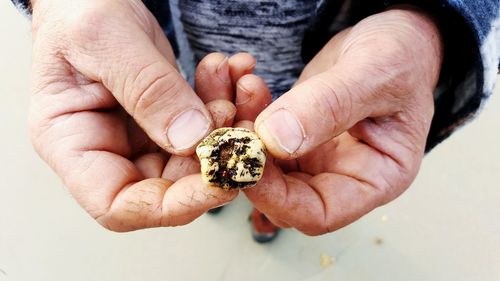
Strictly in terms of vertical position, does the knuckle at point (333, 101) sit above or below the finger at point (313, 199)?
above

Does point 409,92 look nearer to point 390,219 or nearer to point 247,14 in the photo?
point 247,14

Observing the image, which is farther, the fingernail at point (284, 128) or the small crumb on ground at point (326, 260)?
the small crumb on ground at point (326, 260)

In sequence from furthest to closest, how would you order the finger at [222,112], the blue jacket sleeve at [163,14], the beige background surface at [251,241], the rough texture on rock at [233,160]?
the beige background surface at [251,241] → the blue jacket sleeve at [163,14] → the finger at [222,112] → the rough texture on rock at [233,160]

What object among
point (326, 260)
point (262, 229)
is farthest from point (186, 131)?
point (326, 260)

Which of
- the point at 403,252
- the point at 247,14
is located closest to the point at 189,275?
the point at 403,252

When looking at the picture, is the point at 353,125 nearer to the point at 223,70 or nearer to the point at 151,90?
the point at 223,70

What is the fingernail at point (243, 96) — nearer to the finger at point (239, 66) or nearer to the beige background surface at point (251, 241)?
the finger at point (239, 66)

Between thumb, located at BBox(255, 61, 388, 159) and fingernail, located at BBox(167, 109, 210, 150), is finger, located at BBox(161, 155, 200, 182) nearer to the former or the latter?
fingernail, located at BBox(167, 109, 210, 150)

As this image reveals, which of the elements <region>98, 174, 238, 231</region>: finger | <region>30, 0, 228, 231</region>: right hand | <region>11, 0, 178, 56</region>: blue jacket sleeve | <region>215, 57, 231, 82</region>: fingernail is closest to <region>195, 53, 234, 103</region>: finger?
<region>215, 57, 231, 82</region>: fingernail

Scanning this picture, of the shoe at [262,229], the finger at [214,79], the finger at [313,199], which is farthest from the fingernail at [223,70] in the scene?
the shoe at [262,229]
